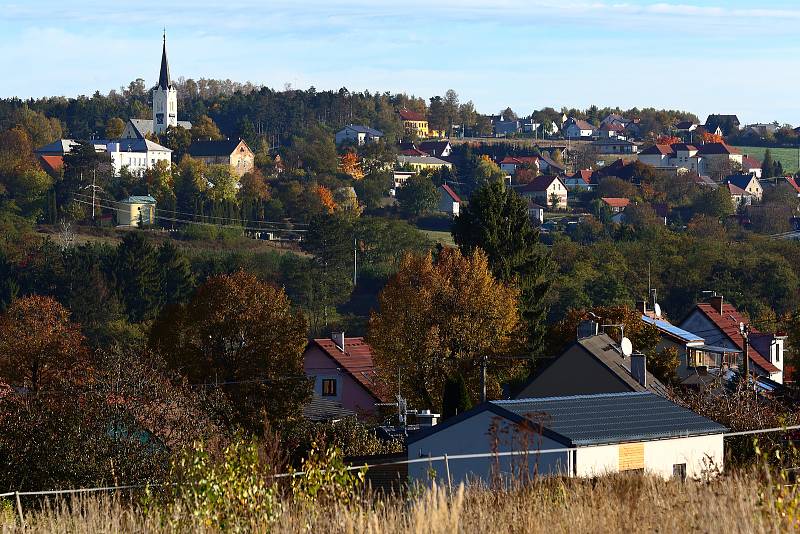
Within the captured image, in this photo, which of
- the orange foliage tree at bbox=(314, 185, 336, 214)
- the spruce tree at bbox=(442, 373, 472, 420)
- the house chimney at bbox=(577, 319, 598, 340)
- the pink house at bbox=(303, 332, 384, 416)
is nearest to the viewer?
the spruce tree at bbox=(442, 373, 472, 420)

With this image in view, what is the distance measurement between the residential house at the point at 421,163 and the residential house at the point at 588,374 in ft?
421

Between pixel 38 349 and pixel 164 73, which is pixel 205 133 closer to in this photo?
pixel 164 73

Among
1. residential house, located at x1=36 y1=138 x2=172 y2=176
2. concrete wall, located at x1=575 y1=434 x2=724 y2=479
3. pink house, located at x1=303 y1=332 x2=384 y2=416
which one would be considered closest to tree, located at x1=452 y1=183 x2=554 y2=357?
pink house, located at x1=303 y1=332 x2=384 y2=416

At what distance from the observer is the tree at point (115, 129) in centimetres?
16475

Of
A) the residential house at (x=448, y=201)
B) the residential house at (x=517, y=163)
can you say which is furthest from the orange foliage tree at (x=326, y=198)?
the residential house at (x=517, y=163)

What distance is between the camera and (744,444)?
20.4 meters

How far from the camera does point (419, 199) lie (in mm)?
125375

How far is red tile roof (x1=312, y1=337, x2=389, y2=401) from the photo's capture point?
153 feet

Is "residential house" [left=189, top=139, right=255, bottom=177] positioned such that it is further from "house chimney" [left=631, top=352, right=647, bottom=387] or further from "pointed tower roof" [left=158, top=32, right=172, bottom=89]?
"house chimney" [left=631, top=352, right=647, bottom=387]

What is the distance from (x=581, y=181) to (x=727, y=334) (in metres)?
113

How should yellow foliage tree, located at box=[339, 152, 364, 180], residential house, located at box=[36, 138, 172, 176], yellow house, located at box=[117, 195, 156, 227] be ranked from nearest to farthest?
yellow house, located at box=[117, 195, 156, 227] < residential house, located at box=[36, 138, 172, 176] < yellow foliage tree, located at box=[339, 152, 364, 180]

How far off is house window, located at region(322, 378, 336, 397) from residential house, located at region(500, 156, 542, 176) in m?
125

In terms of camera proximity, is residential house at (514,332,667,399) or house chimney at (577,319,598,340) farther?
house chimney at (577,319,598,340)

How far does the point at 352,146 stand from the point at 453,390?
447 ft
